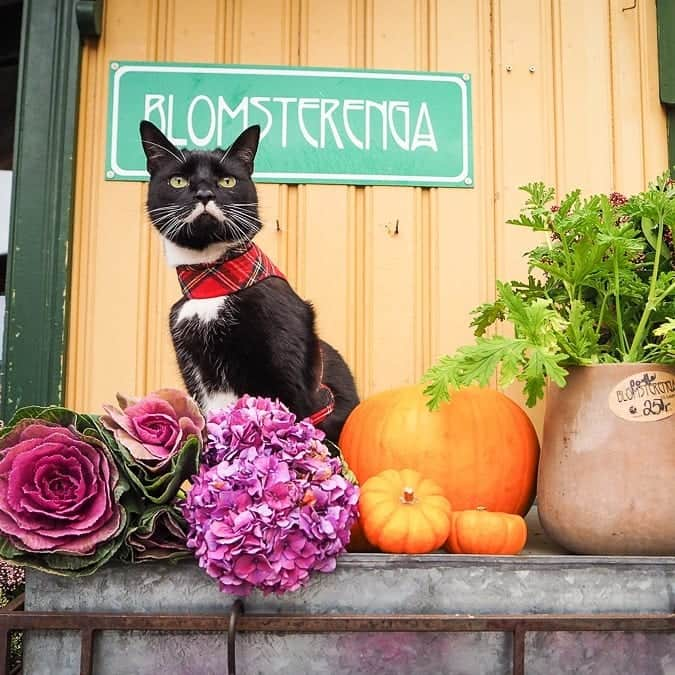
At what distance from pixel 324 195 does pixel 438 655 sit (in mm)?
1160

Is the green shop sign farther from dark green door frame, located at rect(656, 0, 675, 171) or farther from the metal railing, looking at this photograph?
the metal railing

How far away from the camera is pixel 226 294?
132cm

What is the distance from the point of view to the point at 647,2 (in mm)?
1813

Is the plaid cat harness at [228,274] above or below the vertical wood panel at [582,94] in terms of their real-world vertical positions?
below

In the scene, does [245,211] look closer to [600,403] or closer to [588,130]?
[600,403]

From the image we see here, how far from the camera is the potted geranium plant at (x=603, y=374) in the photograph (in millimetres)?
994

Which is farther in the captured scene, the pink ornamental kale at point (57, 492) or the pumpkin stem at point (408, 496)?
the pumpkin stem at point (408, 496)

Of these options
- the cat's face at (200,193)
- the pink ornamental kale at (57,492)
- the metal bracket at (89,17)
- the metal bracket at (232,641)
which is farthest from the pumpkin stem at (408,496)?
the metal bracket at (89,17)

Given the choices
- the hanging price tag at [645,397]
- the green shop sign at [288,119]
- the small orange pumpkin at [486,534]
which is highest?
the green shop sign at [288,119]

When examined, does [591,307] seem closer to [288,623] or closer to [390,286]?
[390,286]

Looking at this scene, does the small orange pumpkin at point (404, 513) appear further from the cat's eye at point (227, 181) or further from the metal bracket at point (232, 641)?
the cat's eye at point (227, 181)

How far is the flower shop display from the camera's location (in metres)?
0.85

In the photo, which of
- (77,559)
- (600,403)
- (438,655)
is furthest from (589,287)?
(77,559)

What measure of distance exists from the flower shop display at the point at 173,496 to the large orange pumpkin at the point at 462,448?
9.3 inches
